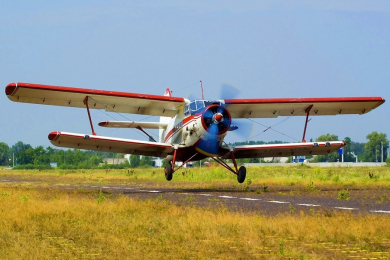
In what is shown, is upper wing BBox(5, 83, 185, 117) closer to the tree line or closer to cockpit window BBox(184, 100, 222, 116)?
cockpit window BBox(184, 100, 222, 116)

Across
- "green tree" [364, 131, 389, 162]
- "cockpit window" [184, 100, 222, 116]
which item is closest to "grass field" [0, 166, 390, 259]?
"cockpit window" [184, 100, 222, 116]

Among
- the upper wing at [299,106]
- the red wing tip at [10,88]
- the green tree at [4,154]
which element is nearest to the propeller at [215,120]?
the upper wing at [299,106]

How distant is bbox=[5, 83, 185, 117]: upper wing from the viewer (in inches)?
926

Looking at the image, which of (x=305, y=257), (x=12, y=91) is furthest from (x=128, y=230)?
(x=12, y=91)

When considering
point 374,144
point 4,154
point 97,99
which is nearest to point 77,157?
point 97,99

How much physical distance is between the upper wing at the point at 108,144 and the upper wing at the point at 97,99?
1743mm

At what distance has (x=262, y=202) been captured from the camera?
1870 centimetres

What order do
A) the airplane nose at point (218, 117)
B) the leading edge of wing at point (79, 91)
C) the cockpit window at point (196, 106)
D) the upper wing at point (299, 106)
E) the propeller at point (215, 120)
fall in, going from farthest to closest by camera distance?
1. the upper wing at point (299, 106)
2. the cockpit window at point (196, 106)
3. the leading edge of wing at point (79, 91)
4. the propeller at point (215, 120)
5. the airplane nose at point (218, 117)

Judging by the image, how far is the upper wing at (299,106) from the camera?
86.8 ft

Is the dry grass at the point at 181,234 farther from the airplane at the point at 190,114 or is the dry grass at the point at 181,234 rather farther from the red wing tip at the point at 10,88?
the red wing tip at the point at 10,88

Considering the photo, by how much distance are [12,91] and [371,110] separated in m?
15.7

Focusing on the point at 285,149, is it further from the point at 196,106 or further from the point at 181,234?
the point at 181,234

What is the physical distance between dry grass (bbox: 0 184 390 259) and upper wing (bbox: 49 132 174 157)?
8.73m

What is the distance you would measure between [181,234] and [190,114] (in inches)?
542
